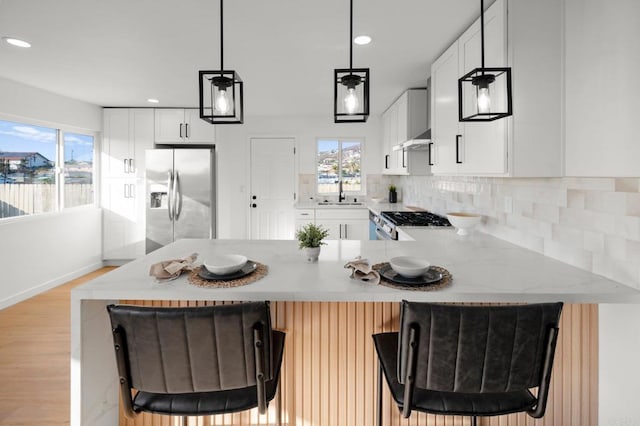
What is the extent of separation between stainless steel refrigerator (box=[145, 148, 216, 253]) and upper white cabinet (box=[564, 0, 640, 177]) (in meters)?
4.37

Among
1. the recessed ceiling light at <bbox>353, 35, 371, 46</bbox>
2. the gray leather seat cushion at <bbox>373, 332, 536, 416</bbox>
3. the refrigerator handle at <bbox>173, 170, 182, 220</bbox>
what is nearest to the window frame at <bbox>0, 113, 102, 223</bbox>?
the refrigerator handle at <bbox>173, 170, 182, 220</bbox>

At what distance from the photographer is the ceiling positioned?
2205mm

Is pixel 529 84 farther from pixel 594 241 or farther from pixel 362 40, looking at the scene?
pixel 362 40

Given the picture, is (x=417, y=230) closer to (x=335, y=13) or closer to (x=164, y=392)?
(x=335, y=13)

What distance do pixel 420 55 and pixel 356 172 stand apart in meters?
2.96

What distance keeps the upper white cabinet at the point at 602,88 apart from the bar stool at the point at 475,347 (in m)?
0.77

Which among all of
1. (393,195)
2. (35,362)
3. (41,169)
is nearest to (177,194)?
(41,169)

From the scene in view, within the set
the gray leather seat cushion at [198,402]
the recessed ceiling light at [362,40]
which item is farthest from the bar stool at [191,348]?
the recessed ceiling light at [362,40]

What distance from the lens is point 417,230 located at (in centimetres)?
292

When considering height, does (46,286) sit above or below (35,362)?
above

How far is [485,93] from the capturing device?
1.52m

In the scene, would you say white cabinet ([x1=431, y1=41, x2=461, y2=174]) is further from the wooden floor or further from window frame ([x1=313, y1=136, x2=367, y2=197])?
the wooden floor

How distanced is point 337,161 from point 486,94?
4335mm

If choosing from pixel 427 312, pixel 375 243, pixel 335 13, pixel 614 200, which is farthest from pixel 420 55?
pixel 427 312
